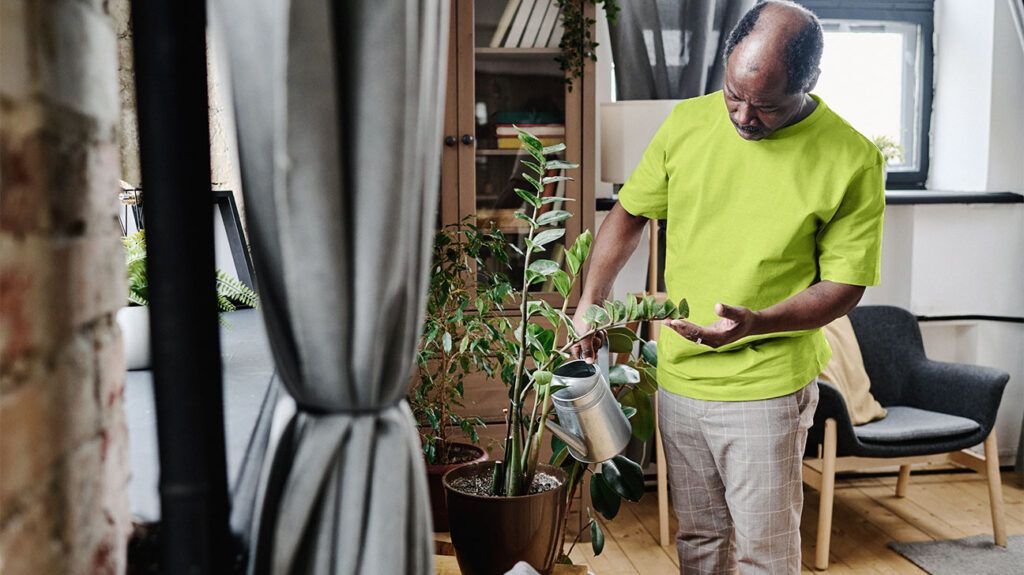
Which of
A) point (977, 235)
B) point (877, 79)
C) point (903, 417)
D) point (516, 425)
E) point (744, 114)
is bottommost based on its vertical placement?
point (903, 417)

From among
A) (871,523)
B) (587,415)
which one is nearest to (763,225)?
(587,415)

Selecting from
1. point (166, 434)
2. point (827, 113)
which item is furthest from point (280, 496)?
point (827, 113)

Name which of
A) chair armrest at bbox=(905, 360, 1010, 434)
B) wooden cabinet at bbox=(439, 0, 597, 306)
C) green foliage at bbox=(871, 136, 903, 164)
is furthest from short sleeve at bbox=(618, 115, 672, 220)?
green foliage at bbox=(871, 136, 903, 164)

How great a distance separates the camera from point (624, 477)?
1.76 metres

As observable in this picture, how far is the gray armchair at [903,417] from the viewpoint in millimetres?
2883

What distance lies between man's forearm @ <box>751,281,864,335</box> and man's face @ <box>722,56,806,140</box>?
320mm

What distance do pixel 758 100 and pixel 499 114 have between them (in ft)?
5.22

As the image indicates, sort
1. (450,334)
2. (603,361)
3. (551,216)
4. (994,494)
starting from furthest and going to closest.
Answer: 1. (994,494)
2. (450,334)
3. (551,216)
4. (603,361)

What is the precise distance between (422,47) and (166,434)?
1.22ft

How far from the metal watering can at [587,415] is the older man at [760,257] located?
0.67 ft

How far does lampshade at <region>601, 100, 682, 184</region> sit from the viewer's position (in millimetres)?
3051

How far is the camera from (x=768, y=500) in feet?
5.72

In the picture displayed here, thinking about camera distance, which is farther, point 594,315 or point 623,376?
point 623,376

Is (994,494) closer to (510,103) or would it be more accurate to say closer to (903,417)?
(903,417)
